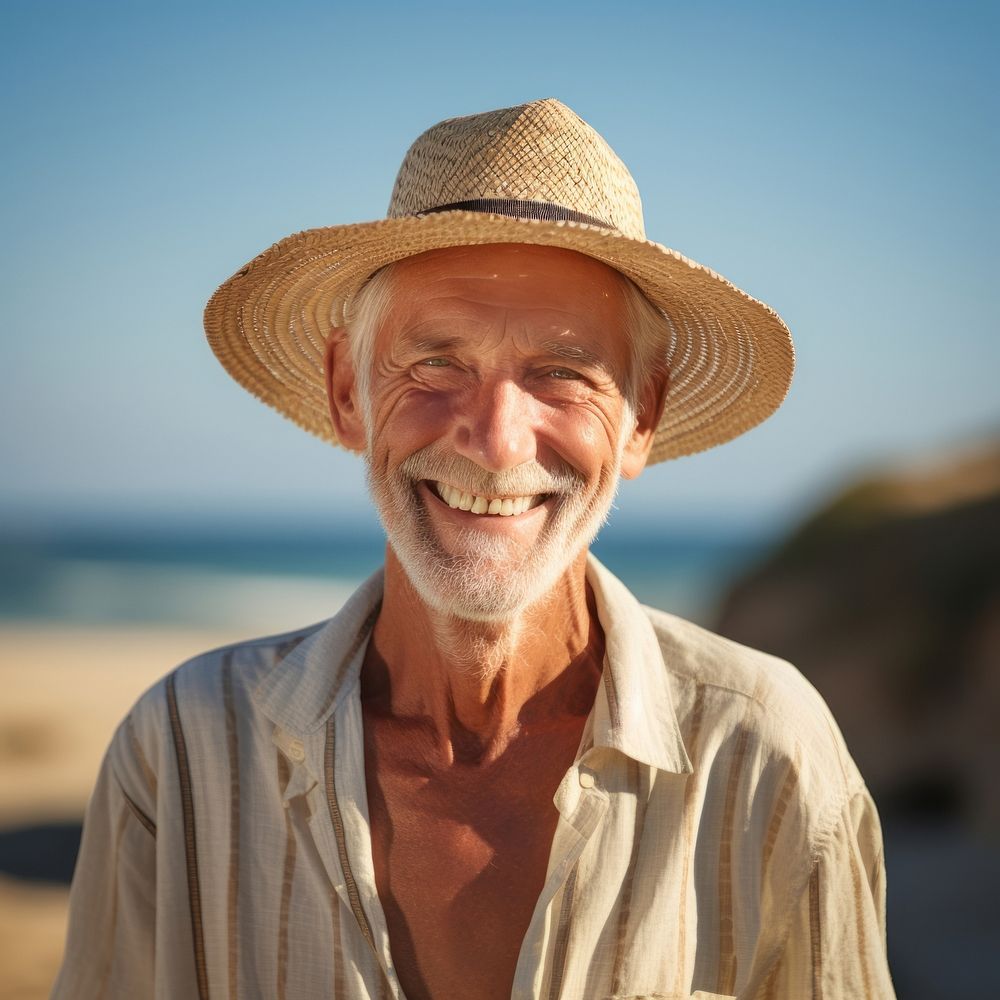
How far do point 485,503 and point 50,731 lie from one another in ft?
33.9

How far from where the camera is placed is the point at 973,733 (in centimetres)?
754

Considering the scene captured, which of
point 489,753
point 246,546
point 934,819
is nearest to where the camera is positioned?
point 489,753

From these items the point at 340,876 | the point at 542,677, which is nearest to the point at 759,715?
the point at 542,677

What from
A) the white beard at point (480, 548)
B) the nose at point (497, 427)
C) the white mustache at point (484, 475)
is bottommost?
the white beard at point (480, 548)

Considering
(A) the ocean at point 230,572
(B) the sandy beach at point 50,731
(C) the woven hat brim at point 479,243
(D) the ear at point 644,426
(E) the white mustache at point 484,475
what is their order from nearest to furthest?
(C) the woven hat brim at point 479,243
(E) the white mustache at point 484,475
(D) the ear at point 644,426
(B) the sandy beach at point 50,731
(A) the ocean at point 230,572

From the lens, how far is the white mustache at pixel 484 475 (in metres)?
2.20

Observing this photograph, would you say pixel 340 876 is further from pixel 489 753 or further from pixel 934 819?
pixel 934 819

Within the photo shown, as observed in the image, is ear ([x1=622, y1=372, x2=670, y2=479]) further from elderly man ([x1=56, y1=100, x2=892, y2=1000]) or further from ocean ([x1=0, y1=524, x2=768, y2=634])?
Answer: ocean ([x1=0, y1=524, x2=768, y2=634])

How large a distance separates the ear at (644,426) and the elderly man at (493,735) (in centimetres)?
5

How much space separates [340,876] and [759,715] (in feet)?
2.88

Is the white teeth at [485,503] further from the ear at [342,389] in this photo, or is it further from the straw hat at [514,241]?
the straw hat at [514,241]

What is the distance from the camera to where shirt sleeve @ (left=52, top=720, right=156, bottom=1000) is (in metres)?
2.27

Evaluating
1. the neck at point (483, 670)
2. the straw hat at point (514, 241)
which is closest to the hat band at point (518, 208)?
the straw hat at point (514, 241)

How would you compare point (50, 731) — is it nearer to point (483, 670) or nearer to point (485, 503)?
point (483, 670)
